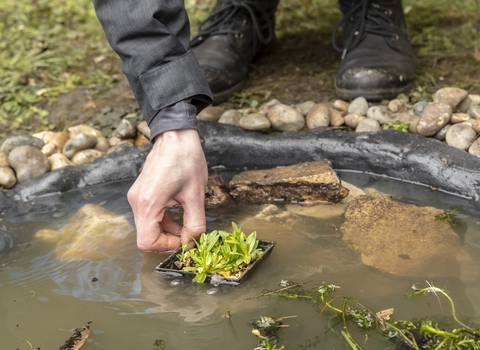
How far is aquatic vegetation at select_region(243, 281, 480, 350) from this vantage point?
166 centimetres

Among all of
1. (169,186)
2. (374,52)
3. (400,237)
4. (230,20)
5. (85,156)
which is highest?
(230,20)

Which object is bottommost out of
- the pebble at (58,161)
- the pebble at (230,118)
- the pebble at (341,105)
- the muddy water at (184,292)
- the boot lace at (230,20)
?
the muddy water at (184,292)

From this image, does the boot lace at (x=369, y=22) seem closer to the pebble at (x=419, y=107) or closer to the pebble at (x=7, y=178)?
the pebble at (x=419, y=107)

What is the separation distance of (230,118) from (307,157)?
623 millimetres

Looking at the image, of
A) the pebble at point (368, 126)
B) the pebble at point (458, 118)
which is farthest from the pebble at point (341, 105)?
the pebble at point (458, 118)

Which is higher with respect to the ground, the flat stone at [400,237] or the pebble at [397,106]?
the pebble at [397,106]

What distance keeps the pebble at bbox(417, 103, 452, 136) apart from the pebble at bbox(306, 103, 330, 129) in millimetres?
554

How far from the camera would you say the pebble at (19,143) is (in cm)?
353

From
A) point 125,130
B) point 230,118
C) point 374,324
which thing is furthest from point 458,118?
point 125,130

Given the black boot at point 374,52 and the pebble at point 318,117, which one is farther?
the black boot at point 374,52

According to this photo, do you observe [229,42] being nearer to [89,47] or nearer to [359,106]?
[359,106]

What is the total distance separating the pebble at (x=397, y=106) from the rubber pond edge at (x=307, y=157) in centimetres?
46

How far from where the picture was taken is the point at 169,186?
2.09 meters

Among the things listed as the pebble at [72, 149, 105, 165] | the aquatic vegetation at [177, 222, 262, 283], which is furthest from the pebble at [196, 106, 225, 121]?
the aquatic vegetation at [177, 222, 262, 283]
